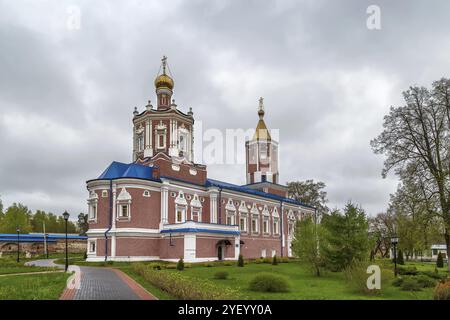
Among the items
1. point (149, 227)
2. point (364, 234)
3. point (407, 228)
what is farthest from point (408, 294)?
point (149, 227)

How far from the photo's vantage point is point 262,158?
56.1 meters

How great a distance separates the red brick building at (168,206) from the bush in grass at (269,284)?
1737 cm

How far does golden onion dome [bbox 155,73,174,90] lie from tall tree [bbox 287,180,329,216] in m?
29.6

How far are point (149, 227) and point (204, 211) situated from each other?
7.48 m

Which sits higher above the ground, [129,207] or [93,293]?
[129,207]

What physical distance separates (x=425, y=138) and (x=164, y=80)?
26082 millimetres

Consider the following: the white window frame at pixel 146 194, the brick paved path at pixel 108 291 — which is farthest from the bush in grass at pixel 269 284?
the white window frame at pixel 146 194

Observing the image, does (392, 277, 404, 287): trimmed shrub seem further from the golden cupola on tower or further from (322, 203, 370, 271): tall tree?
the golden cupola on tower

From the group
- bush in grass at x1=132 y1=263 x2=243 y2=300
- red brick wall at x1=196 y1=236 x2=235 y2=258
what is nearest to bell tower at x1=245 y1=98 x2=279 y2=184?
red brick wall at x1=196 y1=236 x2=235 y2=258

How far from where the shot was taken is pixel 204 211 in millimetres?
41438

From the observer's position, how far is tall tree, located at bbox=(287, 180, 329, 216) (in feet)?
207

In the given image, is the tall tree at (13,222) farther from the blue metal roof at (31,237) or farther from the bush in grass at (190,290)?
the bush in grass at (190,290)

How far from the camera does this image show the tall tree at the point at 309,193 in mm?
63094

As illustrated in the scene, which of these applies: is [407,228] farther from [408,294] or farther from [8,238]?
[8,238]
